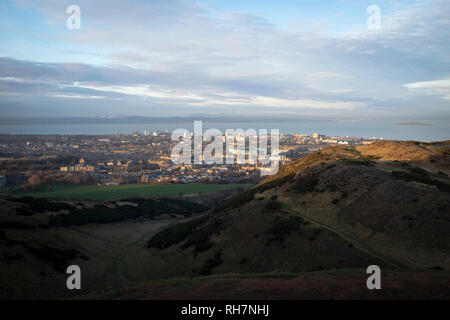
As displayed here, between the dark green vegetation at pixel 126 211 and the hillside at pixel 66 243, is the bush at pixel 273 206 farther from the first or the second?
the dark green vegetation at pixel 126 211

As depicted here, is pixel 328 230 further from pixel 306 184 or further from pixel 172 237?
pixel 172 237

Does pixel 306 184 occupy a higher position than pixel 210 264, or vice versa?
pixel 306 184

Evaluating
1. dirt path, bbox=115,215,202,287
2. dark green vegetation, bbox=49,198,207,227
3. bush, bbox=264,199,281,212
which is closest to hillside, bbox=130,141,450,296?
bush, bbox=264,199,281,212

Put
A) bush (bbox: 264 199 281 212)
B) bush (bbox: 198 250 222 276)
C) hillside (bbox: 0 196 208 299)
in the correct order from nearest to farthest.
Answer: hillside (bbox: 0 196 208 299), bush (bbox: 198 250 222 276), bush (bbox: 264 199 281 212)

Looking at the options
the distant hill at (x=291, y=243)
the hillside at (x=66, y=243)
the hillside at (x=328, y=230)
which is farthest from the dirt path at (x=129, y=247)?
the hillside at (x=328, y=230)

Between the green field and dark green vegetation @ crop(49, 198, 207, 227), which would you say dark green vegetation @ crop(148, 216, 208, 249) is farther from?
the green field

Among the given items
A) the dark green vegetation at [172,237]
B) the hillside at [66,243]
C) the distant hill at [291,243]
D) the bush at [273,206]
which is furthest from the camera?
the dark green vegetation at [172,237]

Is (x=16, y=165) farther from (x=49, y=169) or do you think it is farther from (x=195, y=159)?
(x=195, y=159)

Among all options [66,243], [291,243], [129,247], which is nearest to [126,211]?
[129,247]
